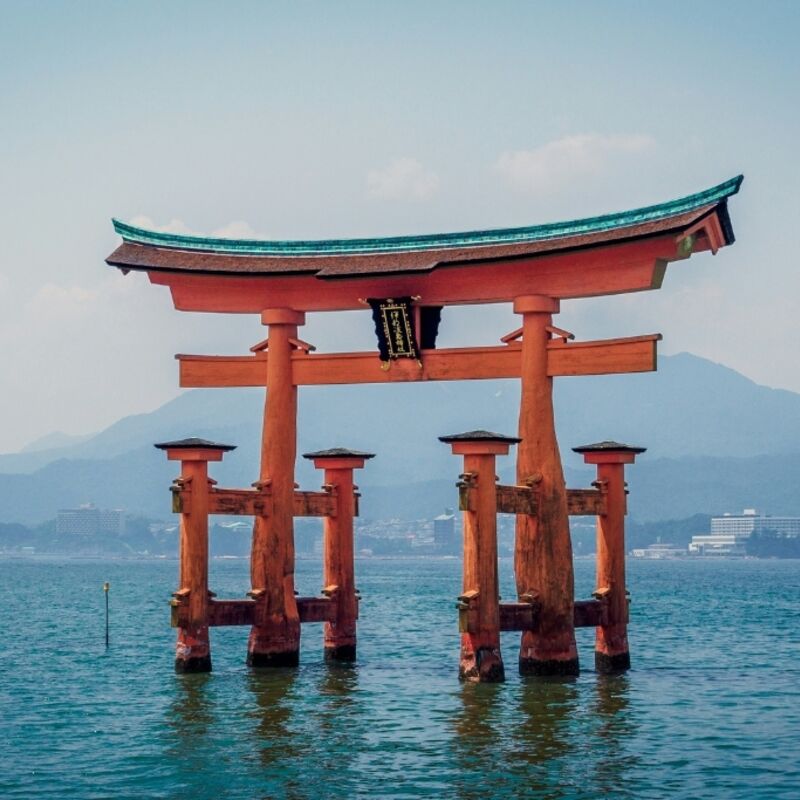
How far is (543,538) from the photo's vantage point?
26562mm

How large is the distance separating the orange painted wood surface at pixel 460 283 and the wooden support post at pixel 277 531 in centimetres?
62

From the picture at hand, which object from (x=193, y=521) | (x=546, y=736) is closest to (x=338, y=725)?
(x=546, y=736)

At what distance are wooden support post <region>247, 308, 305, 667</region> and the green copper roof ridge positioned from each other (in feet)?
5.46

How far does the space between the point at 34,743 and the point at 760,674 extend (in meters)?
16.5

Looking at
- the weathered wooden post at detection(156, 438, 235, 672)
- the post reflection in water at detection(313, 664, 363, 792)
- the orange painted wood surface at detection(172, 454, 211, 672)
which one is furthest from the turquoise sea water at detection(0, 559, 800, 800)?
the weathered wooden post at detection(156, 438, 235, 672)

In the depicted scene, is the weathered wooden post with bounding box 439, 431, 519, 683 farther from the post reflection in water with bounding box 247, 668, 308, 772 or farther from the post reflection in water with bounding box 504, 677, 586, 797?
the post reflection in water with bounding box 247, 668, 308, 772

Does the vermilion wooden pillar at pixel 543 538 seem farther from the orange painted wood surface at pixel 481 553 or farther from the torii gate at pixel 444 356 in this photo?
the orange painted wood surface at pixel 481 553

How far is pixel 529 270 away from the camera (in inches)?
1069

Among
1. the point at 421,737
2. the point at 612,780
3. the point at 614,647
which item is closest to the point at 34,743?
the point at 421,737

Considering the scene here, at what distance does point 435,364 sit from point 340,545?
4.61 metres

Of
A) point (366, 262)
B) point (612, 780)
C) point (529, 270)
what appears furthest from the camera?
point (366, 262)

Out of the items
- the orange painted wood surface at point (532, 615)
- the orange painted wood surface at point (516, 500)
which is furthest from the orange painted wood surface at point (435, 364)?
the orange painted wood surface at point (532, 615)

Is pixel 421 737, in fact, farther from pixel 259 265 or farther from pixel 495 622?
pixel 259 265

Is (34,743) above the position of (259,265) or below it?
below
